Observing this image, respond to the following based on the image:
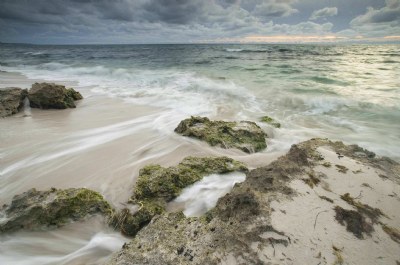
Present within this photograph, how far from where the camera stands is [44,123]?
265 inches

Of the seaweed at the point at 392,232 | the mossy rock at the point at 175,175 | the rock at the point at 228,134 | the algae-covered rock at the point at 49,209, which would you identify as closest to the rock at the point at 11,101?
the rock at the point at 228,134

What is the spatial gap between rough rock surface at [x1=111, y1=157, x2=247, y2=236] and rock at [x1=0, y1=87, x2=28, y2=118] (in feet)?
19.8

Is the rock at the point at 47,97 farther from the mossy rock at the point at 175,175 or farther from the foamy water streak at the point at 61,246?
the foamy water streak at the point at 61,246

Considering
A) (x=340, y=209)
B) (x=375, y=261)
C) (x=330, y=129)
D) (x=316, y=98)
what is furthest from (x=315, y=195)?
(x=316, y=98)

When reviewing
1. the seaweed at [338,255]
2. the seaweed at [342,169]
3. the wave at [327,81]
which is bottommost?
the wave at [327,81]

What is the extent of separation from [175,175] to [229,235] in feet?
5.42

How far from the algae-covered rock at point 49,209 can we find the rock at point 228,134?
255cm

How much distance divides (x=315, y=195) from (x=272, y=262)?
1088mm

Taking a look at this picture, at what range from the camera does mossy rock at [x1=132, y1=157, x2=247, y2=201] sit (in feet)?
11.2

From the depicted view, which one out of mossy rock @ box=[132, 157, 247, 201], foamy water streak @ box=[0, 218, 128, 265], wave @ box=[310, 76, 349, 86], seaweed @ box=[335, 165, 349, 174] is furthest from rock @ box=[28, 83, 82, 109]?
wave @ box=[310, 76, 349, 86]

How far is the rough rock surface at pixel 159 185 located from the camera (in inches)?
117

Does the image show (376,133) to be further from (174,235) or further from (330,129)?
(174,235)

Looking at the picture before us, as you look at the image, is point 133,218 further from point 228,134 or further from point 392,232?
point 228,134

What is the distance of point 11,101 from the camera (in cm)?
771
